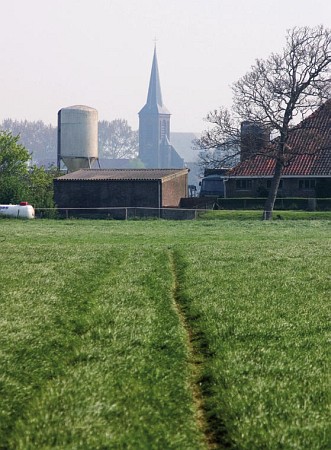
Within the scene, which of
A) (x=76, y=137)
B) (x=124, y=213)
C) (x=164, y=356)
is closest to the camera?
(x=164, y=356)

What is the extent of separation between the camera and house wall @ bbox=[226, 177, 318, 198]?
59.4 meters

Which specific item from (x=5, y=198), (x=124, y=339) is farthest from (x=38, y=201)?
(x=124, y=339)

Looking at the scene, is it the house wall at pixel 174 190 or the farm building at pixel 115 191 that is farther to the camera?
the house wall at pixel 174 190

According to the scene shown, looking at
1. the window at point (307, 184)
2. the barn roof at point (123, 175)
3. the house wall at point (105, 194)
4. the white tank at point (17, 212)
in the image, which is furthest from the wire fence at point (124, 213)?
the window at point (307, 184)

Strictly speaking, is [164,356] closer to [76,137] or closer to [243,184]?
[243,184]

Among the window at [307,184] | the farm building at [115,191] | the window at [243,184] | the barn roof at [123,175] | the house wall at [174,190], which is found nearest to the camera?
the farm building at [115,191]

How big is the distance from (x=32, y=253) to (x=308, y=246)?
980cm

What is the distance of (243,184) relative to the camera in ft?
202

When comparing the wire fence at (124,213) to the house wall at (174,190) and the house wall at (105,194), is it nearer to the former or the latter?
the house wall at (105,194)

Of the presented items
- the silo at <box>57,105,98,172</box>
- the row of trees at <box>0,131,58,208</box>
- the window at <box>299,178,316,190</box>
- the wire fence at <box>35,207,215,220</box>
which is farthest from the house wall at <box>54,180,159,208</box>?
the silo at <box>57,105,98,172</box>

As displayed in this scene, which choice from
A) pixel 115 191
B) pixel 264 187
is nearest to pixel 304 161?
pixel 264 187

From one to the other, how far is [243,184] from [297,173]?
517 centimetres

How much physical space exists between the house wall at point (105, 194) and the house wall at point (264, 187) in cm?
1024

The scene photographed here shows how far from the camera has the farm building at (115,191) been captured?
54719 mm
